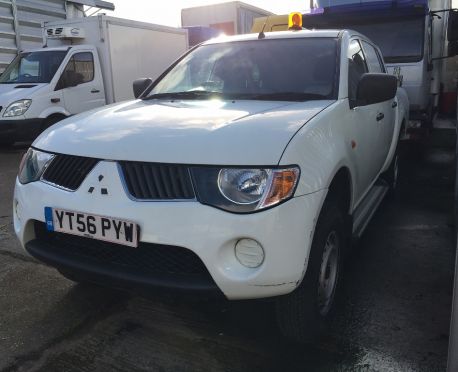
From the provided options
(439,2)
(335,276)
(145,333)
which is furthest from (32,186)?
(439,2)

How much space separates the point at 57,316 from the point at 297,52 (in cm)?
233

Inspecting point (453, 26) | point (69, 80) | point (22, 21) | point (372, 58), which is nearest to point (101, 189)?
point (372, 58)

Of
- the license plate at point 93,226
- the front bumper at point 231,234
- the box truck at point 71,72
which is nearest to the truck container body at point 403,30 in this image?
the box truck at point 71,72

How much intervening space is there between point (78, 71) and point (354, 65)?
21.5ft

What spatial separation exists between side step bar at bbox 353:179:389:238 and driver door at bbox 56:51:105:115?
616 cm

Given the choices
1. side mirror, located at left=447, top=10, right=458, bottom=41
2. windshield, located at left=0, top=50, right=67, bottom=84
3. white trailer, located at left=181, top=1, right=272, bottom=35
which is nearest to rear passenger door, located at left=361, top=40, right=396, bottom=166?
side mirror, located at left=447, top=10, right=458, bottom=41

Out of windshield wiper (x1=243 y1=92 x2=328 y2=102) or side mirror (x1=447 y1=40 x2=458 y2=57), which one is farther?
side mirror (x1=447 y1=40 x2=458 y2=57)

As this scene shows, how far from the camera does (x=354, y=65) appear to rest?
338cm

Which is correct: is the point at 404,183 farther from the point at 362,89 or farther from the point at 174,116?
the point at 174,116

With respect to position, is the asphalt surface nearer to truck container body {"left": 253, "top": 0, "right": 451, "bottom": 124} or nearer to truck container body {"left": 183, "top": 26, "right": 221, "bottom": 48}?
truck container body {"left": 253, "top": 0, "right": 451, "bottom": 124}

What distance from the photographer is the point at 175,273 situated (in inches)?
84.4

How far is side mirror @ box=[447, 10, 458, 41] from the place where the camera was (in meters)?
6.47

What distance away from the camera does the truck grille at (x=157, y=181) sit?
209cm

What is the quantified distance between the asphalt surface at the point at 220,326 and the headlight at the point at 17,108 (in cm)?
474
